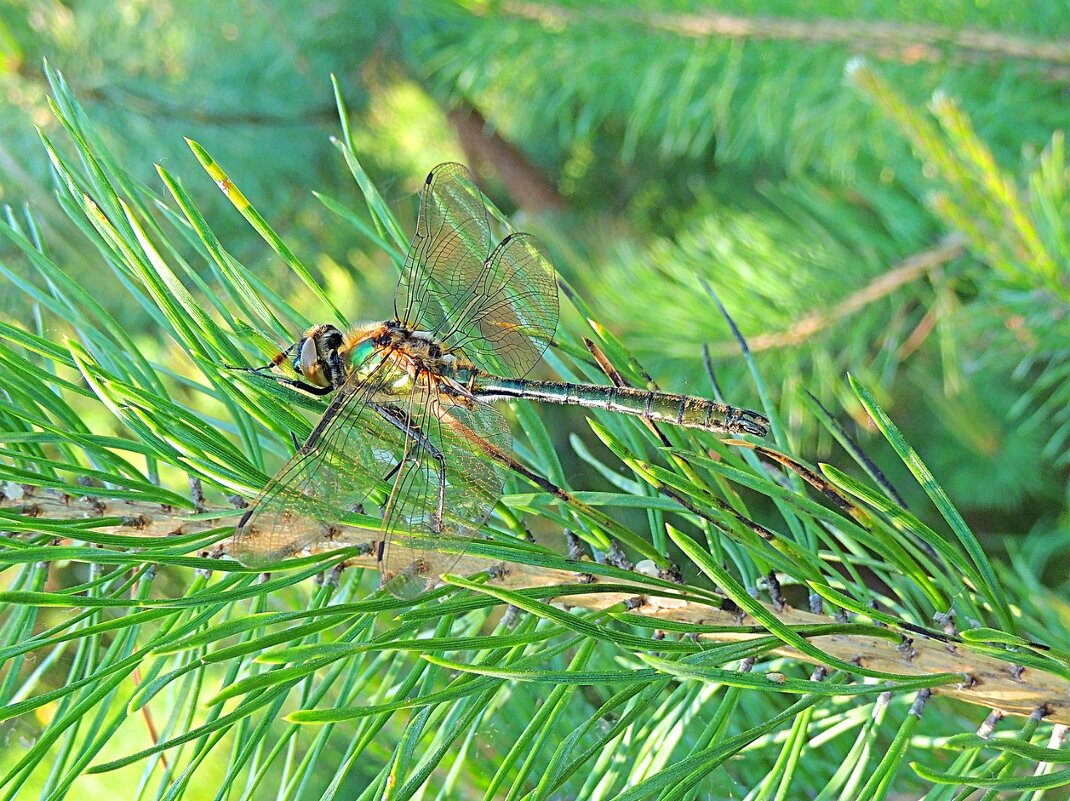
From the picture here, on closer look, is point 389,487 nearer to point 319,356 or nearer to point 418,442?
point 418,442

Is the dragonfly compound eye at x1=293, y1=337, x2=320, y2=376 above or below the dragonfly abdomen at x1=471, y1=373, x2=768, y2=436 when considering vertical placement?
above

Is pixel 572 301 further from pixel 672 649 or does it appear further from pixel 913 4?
pixel 913 4

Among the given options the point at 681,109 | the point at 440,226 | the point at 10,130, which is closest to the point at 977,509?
the point at 681,109

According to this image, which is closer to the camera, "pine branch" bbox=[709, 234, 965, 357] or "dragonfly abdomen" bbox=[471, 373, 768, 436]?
"dragonfly abdomen" bbox=[471, 373, 768, 436]

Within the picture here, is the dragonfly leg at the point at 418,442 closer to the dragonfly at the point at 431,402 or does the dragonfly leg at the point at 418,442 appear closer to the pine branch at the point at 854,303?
the dragonfly at the point at 431,402

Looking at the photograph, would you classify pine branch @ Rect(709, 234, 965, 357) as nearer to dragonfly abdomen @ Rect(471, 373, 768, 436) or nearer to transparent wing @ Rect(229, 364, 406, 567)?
dragonfly abdomen @ Rect(471, 373, 768, 436)

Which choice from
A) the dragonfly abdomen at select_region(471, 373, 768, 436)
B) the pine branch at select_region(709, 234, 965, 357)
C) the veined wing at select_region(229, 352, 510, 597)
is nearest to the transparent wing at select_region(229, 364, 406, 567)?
the veined wing at select_region(229, 352, 510, 597)
